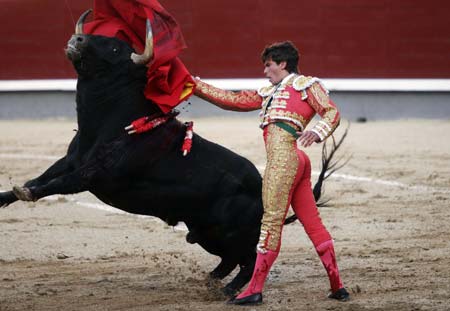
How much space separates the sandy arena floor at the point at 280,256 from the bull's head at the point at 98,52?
942 millimetres

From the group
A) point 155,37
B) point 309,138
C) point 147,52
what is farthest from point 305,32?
point 309,138

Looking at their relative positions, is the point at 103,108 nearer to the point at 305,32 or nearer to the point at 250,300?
the point at 250,300

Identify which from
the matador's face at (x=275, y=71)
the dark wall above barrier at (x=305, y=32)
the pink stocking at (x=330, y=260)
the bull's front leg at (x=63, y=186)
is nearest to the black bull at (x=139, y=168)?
the bull's front leg at (x=63, y=186)

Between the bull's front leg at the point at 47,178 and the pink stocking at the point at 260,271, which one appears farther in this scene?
the bull's front leg at the point at 47,178

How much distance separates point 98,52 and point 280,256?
5.31ft

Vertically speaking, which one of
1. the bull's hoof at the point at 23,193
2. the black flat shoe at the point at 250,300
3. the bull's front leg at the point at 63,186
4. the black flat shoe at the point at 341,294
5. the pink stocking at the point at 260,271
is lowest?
the black flat shoe at the point at 250,300

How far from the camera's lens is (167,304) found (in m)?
4.57

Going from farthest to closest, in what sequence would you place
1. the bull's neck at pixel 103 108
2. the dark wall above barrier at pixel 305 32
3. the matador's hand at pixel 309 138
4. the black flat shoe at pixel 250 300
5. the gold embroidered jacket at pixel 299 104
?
the dark wall above barrier at pixel 305 32 → the bull's neck at pixel 103 108 → the black flat shoe at pixel 250 300 → the gold embroidered jacket at pixel 299 104 → the matador's hand at pixel 309 138

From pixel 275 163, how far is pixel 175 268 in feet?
3.76

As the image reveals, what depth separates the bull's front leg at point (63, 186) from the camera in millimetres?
4539

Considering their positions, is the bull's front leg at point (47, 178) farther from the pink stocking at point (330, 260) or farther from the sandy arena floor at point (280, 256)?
the pink stocking at point (330, 260)

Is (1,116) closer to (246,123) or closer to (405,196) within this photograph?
(246,123)

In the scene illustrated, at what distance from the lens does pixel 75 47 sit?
455cm

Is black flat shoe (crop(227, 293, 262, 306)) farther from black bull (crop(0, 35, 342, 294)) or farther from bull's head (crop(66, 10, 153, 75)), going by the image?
bull's head (crop(66, 10, 153, 75))
